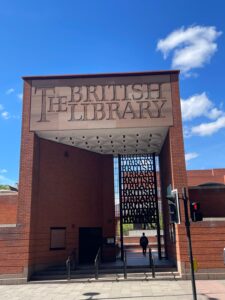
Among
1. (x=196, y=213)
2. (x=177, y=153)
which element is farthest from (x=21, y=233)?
(x=196, y=213)

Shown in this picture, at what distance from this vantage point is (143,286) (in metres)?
13.5

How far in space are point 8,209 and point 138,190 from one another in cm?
819

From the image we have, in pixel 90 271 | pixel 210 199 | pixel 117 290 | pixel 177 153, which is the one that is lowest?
pixel 117 290

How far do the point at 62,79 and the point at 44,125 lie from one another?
257 cm

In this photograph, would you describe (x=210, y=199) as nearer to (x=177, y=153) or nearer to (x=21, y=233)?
(x=177, y=153)

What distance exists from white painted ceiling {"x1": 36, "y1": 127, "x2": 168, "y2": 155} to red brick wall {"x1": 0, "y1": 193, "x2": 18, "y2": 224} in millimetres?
3776

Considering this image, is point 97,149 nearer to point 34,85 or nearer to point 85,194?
point 85,194

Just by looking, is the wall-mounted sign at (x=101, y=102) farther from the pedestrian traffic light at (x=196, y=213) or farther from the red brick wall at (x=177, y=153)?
the pedestrian traffic light at (x=196, y=213)

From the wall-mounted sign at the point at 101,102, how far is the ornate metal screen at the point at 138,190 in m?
6.13

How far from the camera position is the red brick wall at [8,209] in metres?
18.0

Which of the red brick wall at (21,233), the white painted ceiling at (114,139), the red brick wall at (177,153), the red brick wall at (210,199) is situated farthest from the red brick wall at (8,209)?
the red brick wall at (210,199)

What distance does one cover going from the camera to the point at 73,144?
19.8 meters

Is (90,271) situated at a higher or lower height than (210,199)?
lower

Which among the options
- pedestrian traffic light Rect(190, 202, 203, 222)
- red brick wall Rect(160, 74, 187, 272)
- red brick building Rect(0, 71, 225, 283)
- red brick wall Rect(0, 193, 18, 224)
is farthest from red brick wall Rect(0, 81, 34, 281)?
pedestrian traffic light Rect(190, 202, 203, 222)
